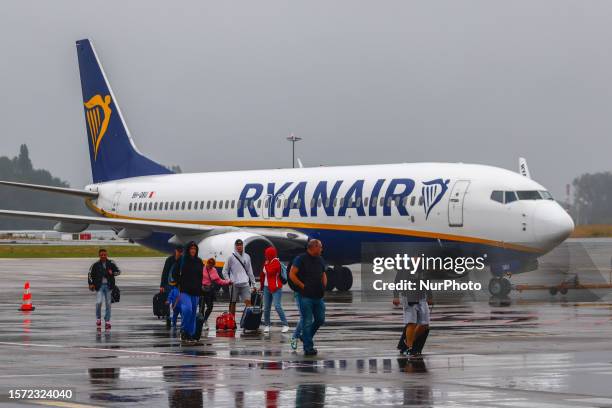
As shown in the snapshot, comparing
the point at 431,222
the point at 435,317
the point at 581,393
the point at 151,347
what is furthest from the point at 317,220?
the point at 581,393

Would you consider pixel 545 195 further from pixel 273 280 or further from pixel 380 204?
pixel 273 280

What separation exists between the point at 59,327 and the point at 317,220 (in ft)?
50.0

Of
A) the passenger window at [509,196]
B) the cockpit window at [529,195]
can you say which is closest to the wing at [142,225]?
the passenger window at [509,196]

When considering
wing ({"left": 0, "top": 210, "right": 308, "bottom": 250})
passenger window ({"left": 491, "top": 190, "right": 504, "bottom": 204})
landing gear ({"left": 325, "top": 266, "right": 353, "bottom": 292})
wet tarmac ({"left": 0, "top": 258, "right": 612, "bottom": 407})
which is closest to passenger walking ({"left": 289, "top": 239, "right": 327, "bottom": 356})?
wet tarmac ({"left": 0, "top": 258, "right": 612, "bottom": 407})

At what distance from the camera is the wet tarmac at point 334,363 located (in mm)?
14039

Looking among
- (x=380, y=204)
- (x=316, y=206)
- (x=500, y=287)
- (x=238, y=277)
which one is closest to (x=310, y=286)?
(x=238, y=277)

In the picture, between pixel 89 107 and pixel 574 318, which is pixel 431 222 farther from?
pixel 89 107

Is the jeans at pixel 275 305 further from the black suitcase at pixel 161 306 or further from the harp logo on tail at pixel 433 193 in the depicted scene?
the harp logo on tail at pixel 433 193

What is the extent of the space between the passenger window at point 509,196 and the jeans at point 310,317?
1602 cm

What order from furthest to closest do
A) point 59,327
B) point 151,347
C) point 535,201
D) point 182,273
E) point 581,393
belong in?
1. point 535,201
2. point 59,327
3. point 182,273
4. point 151,347
5. point 581,393

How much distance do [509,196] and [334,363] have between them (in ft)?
60.3

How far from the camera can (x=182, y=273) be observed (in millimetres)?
22875

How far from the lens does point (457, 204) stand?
117 ft

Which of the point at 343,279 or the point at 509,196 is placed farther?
the point at 343,279
